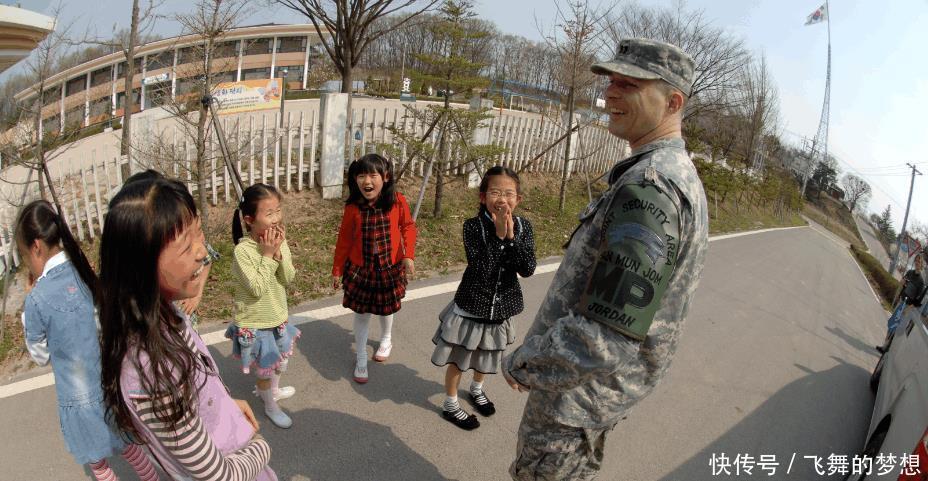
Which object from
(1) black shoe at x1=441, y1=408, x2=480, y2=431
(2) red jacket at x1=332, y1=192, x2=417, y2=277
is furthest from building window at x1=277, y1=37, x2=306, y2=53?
(1) black shoe at x1=441, y1=408, x2=480, y2=431

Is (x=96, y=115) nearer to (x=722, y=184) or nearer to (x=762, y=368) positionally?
(x=762, y=368)

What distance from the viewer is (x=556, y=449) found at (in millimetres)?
1712

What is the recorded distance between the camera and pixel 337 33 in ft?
23.2

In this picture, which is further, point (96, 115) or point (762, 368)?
point (96, 115)

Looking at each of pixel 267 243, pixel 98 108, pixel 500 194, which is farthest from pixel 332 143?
pixel 500 194

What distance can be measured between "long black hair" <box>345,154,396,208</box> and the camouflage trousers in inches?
76.9

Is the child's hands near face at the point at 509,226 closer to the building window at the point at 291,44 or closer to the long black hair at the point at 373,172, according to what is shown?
the long black hair at the point at 373,172

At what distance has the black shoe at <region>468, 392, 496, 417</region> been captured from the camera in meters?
3.31

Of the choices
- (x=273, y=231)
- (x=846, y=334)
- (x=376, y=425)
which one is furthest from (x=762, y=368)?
(x=273, y=231)

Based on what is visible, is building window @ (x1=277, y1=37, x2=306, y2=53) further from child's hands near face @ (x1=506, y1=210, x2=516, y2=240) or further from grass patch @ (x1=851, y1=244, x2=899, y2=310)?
child's hands near face @ (x1=506, y1=210, x2=516, y2=240)

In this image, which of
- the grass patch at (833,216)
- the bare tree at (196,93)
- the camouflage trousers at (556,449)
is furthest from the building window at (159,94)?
the grass patch at (833,216)

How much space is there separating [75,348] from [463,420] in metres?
2.11

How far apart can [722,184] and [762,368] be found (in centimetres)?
1699

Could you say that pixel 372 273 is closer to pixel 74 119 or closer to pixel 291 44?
pixel 74 119
